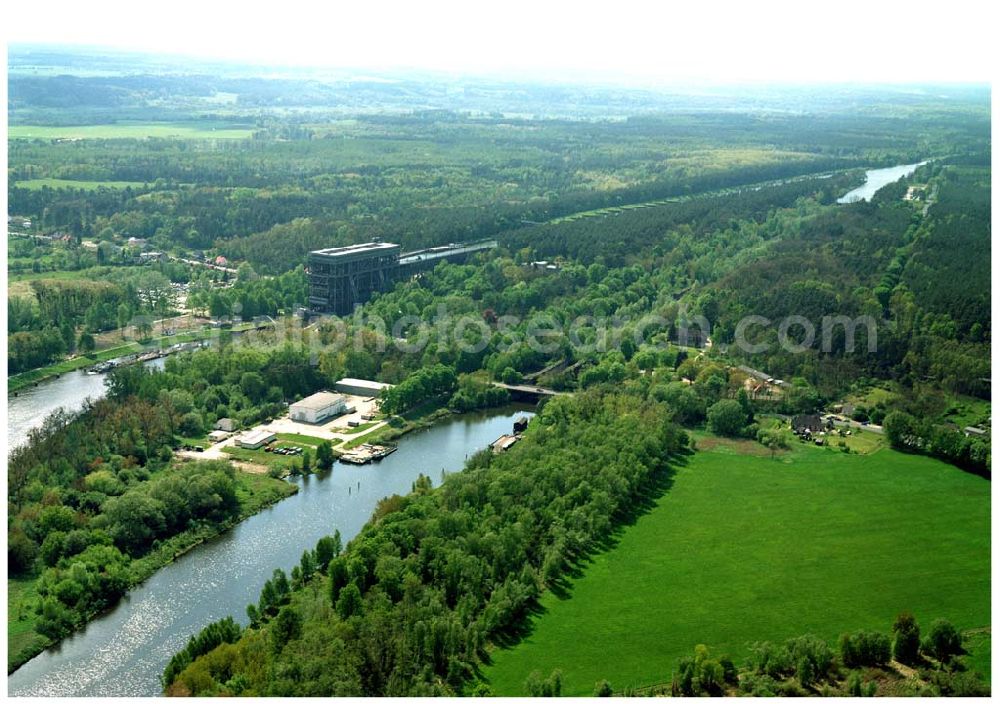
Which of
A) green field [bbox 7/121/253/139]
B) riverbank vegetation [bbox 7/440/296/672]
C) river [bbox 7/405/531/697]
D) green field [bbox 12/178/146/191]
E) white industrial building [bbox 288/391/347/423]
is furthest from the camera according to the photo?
green field [bbox 7/121/253/139]

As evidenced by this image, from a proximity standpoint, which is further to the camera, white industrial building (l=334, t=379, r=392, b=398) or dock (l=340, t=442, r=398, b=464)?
white industrial building (l=334, t=379, r=392, b=398)

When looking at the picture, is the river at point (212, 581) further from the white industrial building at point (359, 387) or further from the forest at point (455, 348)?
the white industrial building at point (359, 387)

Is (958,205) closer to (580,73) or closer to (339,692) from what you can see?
(339,692)

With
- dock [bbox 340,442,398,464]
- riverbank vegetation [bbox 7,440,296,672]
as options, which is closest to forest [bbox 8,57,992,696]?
riverbank vegetation [bbox 7,440,296,672]

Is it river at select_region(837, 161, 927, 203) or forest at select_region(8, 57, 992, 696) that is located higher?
river at select_region(837, 161, 927, 203)

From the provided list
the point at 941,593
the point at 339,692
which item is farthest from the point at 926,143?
the point at 339,692

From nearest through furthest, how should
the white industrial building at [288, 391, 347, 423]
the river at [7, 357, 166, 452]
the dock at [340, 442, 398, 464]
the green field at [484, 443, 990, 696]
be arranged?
the green field at [484, 443, 990, 696], the dock at [340, 442, 398, 464], the river at [7, 357, 166, 452], the white industrial building at [288, 391, 347, 423]

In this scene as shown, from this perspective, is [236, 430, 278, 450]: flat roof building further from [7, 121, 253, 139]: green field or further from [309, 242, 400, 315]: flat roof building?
[7, 121, 253, 139]: green field

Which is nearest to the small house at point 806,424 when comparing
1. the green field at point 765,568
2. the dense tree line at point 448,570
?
the green field at point 765,568
